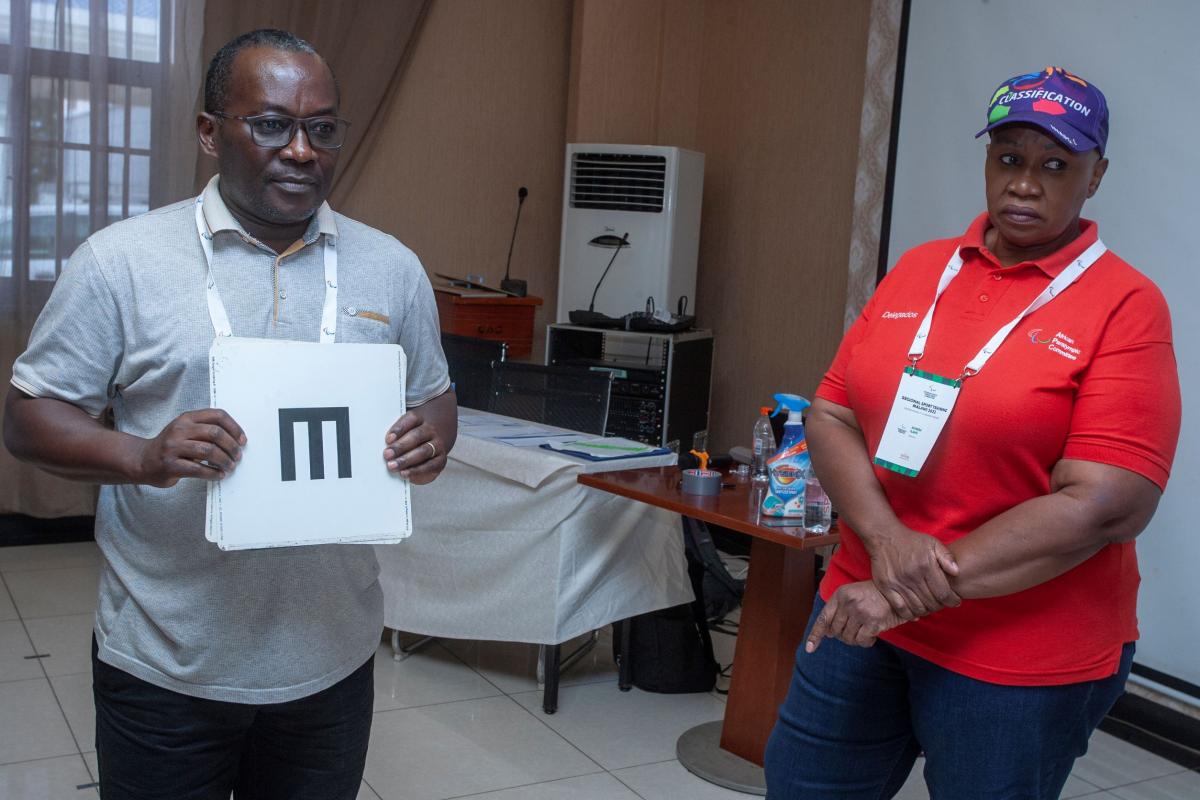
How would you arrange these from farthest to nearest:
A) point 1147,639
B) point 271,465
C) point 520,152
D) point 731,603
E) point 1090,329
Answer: point 520,152
point 731,603
point 1147,639
point 1090,329
point 271,465

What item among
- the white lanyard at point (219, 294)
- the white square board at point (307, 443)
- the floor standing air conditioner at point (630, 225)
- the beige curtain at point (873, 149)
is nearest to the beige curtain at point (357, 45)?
the floor standing air conditioner at point (630, 225)

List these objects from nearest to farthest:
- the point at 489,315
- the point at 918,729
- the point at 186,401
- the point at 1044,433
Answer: the point at 186,401 → the point at 1044,433 → the point at 918,729 → the point at 489,315

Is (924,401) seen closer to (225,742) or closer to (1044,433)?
→ (1044,433)

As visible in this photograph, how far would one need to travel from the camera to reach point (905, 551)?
155cm

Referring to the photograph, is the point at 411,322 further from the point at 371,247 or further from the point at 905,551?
the point at 905,551

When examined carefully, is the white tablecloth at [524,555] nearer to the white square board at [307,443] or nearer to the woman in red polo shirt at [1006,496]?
the woman in red polo shirt at [1006,496]

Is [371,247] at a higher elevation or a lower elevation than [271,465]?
higher

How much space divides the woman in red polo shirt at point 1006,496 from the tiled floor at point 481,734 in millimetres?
1431

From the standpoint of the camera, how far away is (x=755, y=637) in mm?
3064

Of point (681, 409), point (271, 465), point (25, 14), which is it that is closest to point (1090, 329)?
point (271, 465)

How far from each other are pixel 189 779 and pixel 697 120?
202 inches

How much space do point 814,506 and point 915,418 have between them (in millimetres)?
1230

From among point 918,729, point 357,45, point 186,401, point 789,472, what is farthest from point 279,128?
point 357,45

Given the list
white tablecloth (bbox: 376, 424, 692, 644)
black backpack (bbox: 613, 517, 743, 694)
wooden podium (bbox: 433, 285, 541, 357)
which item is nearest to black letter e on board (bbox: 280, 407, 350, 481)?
white tablecloth (bbox: 376, 424, 692, 644)
